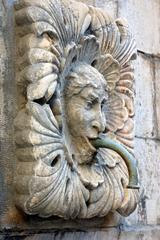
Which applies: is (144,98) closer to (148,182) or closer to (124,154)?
(148,182)

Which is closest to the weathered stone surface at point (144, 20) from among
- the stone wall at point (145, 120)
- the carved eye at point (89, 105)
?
the stone wall at point (145, 120)

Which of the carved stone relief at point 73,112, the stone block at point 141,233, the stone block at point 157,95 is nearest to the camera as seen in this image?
the carved stone relief at point 73,112

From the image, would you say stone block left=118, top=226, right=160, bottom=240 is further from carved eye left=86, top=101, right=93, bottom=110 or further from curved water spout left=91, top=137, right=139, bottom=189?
carved eye left=86, top=101, right=93, bottom=110

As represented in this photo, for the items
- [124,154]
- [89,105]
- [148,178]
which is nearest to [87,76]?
[89,105]

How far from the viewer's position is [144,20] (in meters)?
1.84

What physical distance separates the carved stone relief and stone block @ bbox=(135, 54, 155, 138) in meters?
0.18

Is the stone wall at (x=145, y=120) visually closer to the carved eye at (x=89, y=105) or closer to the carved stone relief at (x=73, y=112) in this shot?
the carved stone relief at (x=73, y=112)

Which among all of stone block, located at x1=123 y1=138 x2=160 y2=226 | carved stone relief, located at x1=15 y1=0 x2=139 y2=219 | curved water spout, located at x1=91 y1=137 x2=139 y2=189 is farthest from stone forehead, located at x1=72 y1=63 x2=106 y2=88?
stone block, located at x1=123 y1=138 x2=160 y2=226

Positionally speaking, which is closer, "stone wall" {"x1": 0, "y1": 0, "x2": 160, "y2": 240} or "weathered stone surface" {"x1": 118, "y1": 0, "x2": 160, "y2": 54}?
"stone wall" {"x1": 0, "y1": 0, "x2": 160, "y2": 240}

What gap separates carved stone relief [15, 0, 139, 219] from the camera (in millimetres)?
1216

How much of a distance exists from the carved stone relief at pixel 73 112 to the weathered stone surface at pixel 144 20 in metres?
0.19

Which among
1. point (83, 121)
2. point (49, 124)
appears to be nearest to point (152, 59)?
point (83, 121)

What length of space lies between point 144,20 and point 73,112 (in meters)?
0.63

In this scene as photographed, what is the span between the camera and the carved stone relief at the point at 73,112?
122 cm
